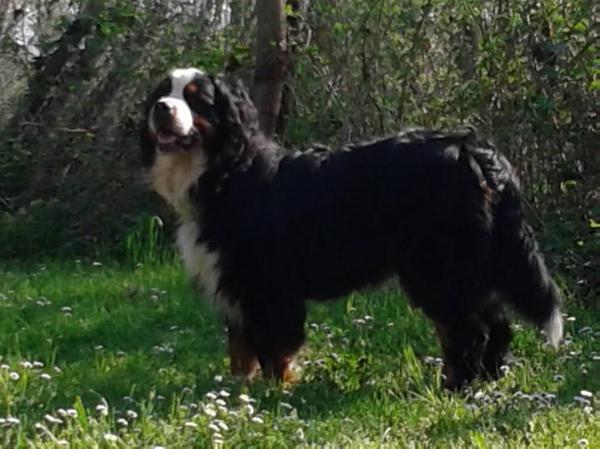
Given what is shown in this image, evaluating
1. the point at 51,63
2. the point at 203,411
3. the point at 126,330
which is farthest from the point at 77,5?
the point at 203,411

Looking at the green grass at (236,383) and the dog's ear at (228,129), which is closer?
the green grass at (236,383)

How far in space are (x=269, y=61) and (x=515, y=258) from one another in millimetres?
3728

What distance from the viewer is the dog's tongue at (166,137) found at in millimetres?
6180

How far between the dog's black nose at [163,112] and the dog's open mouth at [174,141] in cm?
7

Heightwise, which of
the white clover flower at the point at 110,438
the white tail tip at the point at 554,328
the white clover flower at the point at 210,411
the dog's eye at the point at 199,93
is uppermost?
the dog's eye at the point at 199,93

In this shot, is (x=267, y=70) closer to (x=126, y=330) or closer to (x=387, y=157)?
(x=126, y=330)

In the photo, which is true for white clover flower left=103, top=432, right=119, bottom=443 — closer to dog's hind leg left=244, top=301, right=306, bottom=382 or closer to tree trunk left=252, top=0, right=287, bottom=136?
dog's hind leg left=244, top=301, right=306, bottom=382

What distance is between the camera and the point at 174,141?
6195 millimetres

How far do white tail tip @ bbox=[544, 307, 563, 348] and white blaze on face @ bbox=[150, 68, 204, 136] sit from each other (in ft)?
6.76

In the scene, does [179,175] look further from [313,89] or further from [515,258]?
[313,89]

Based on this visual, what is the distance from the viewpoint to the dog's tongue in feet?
20.3

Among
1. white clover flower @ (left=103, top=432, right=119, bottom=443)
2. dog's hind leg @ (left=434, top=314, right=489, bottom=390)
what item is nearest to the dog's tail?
dog's hind leg @ (left=434, top=314, right=489, bottom=390)

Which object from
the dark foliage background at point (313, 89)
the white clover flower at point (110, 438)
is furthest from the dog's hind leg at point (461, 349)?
the dark foliage background at point (313, 89)

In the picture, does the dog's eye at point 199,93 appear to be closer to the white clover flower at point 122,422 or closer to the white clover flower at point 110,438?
the white clover flower at point 122,422
